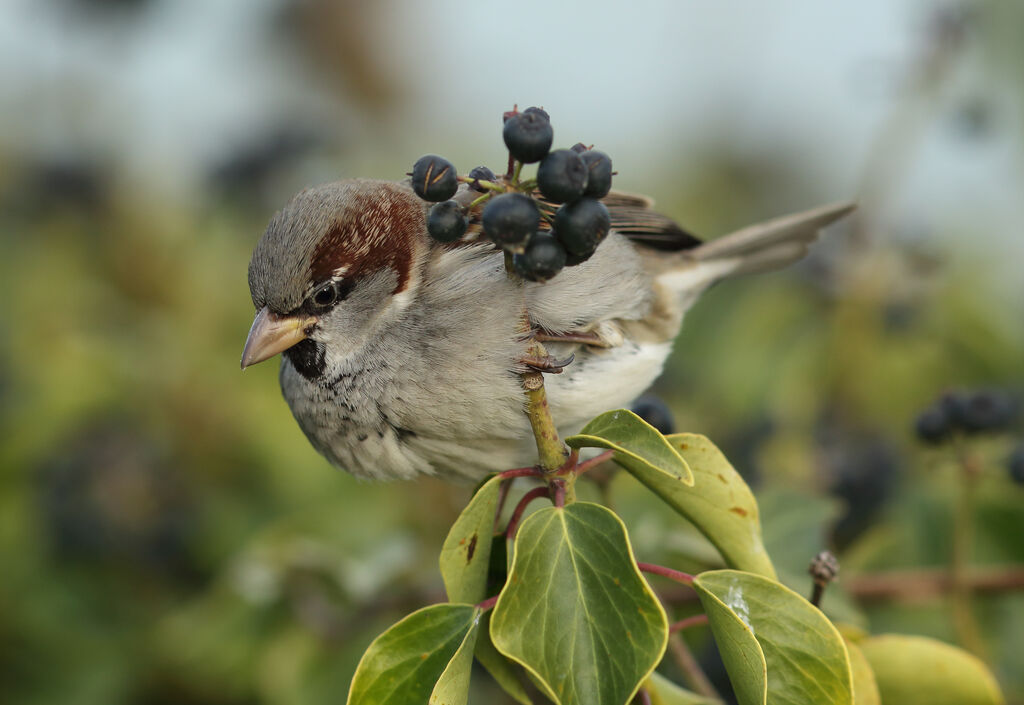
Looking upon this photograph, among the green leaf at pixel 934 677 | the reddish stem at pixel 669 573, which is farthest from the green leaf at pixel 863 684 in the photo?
the reddish stem at pixel 669 573

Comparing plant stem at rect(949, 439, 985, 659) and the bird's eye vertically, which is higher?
the bird's eye

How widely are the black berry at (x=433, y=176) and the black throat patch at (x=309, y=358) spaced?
74cm

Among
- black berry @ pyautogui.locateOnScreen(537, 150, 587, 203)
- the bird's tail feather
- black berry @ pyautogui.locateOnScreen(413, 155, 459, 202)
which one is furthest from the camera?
the bird's tail feather

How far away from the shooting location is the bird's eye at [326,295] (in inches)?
87.9

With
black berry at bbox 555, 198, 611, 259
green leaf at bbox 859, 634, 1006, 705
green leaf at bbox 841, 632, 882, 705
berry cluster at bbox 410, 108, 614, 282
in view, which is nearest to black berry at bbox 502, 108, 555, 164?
berry cluster at bbox 410, 108, 614, 282

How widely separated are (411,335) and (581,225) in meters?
0.80

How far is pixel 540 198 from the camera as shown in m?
1.70

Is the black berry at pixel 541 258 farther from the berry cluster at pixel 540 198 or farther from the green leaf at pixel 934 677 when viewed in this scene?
the green leaf at pixel 934 677

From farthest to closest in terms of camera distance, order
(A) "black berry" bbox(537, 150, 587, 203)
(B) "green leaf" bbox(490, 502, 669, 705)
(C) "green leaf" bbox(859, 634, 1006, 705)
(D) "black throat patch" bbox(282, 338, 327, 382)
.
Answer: (D) "black throat patch" bbox(282, 338, 327, 382)
(C) "green leaf" bbox(859, 634, 1006, 705)
(A) "black berry" bbox(537, 150, 587, 203)
(B) "green leaf" bbox(490, 502, 669, 705)

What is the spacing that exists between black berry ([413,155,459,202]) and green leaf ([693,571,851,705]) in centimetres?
82

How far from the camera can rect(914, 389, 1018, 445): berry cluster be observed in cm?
→ 250

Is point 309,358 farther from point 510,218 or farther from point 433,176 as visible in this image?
point 510,218

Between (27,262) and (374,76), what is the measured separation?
4.77 m

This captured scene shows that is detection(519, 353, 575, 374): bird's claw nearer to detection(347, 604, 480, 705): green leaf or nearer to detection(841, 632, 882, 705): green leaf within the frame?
detection(347, 604, 480, 705): green leaf
